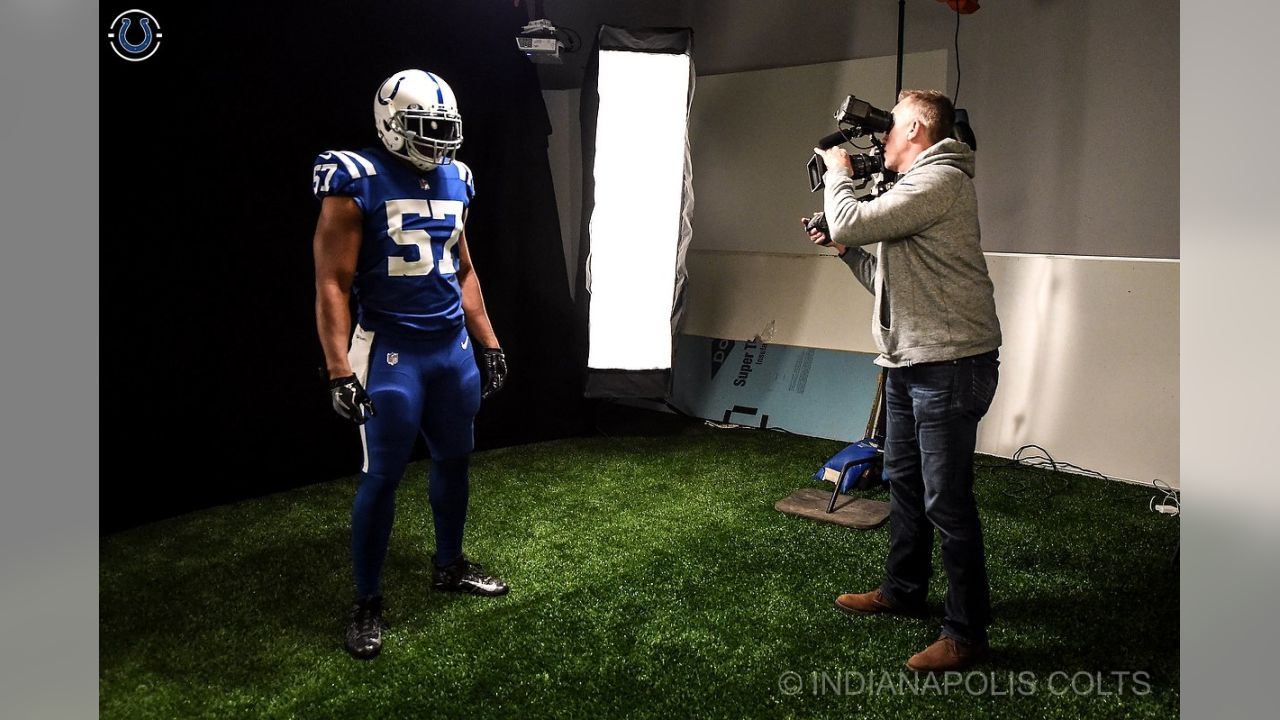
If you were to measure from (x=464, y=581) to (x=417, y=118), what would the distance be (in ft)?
4.75

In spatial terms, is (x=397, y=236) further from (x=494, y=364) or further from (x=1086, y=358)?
(x=1086, y=358)

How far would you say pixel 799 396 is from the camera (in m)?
5.35

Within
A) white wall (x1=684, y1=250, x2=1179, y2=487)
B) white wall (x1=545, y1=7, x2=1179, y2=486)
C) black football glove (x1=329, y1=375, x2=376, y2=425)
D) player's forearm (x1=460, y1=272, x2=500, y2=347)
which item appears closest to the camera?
black football glove (x1=329, y1=375, x2=376, y2=425)

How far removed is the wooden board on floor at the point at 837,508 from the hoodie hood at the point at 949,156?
167cm

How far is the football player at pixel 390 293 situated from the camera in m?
2.50

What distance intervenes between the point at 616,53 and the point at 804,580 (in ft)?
A: 9.53

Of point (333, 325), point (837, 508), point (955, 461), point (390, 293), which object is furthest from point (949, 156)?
point (837, 508)

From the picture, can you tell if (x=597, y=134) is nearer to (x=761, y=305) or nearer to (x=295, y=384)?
(x=761, y=305)

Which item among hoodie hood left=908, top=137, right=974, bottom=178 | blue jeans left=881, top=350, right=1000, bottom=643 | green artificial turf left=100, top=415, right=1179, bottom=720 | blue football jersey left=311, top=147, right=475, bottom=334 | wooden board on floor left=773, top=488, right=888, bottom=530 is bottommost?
green artificial turf left=100, top=415, right=1179, bottom=720

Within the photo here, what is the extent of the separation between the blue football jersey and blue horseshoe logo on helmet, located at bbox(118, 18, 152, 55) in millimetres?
1431

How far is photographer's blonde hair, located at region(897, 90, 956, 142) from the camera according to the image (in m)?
2.48

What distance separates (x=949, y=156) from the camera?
2396 mm

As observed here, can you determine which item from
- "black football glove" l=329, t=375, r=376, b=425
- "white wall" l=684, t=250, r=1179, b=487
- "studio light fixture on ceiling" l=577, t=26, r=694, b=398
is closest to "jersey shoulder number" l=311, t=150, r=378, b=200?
Answer: "black football glove" l=329, t=375, r=376, b=425

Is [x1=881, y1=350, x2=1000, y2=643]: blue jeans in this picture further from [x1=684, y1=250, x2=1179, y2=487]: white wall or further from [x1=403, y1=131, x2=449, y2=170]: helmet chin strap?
[x1=684, y1=250, x2=1179, y2=487]: white wall
